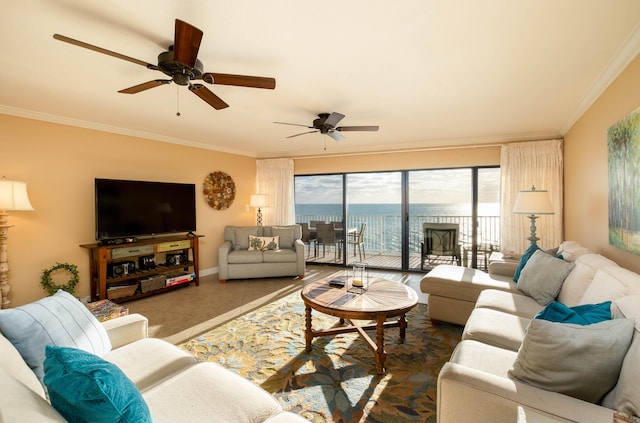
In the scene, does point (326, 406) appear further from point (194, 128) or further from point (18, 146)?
point (18, 146)

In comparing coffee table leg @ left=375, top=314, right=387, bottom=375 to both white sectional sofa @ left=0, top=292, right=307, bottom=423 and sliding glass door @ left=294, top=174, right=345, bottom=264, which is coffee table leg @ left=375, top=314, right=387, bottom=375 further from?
sliding glass door @ left=294, top=174, right=345, bottom=264

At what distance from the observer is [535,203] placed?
3.56 metres

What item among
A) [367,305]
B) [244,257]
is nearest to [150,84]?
[367,305]

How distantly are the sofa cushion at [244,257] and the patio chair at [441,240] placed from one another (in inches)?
117

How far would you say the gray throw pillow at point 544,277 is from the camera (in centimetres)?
240

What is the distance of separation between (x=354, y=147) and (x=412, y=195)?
1.42 m

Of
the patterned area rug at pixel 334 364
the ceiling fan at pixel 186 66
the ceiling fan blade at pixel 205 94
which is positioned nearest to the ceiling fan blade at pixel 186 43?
the ceiling fan at pixel 186 66

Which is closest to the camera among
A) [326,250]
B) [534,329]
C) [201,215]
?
[534,329]

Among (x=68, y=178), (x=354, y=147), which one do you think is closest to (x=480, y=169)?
(x=354, y=147)

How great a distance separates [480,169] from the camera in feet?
16.4

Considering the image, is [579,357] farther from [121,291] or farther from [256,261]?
[121,291]

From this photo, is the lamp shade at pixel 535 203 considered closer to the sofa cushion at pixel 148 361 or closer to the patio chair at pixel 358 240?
the patio chair at pixel 358 240

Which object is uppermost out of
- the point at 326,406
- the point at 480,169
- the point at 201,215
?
the point at 480,169

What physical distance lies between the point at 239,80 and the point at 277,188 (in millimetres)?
4183
